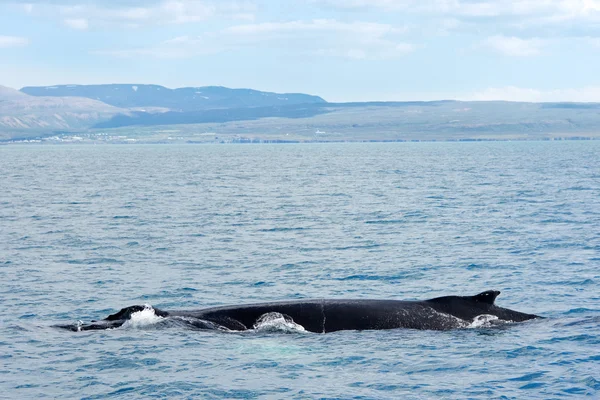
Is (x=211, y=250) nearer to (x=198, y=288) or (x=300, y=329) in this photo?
(x=198, y=288)

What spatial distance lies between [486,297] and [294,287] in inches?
366

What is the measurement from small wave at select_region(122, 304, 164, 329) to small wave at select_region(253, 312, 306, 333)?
2.66m

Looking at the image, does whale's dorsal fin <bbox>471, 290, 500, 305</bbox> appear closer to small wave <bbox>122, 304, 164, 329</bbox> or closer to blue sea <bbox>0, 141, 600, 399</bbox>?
blue sea <bbox>0, 141, 600, 399</bbox>

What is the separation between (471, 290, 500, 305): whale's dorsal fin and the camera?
2175 centimetres

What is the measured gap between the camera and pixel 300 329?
21078 millimetres

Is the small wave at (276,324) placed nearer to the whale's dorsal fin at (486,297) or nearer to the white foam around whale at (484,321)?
the white foam around whale at (484,321)

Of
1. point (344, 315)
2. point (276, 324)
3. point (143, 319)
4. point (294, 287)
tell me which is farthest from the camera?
point (294, 287)

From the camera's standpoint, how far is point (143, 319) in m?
21.9

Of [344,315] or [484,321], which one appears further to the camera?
[484,321]

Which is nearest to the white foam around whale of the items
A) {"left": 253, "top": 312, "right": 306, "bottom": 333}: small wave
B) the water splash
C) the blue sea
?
the water splash

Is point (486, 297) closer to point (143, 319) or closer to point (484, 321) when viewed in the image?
point (484, 321)

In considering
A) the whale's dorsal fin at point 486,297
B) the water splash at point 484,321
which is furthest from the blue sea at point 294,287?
the whale's dorsal fin at point 486,297

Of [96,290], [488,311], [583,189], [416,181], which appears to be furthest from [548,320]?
[416,181]

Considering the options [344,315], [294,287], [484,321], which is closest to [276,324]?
[344,315]
